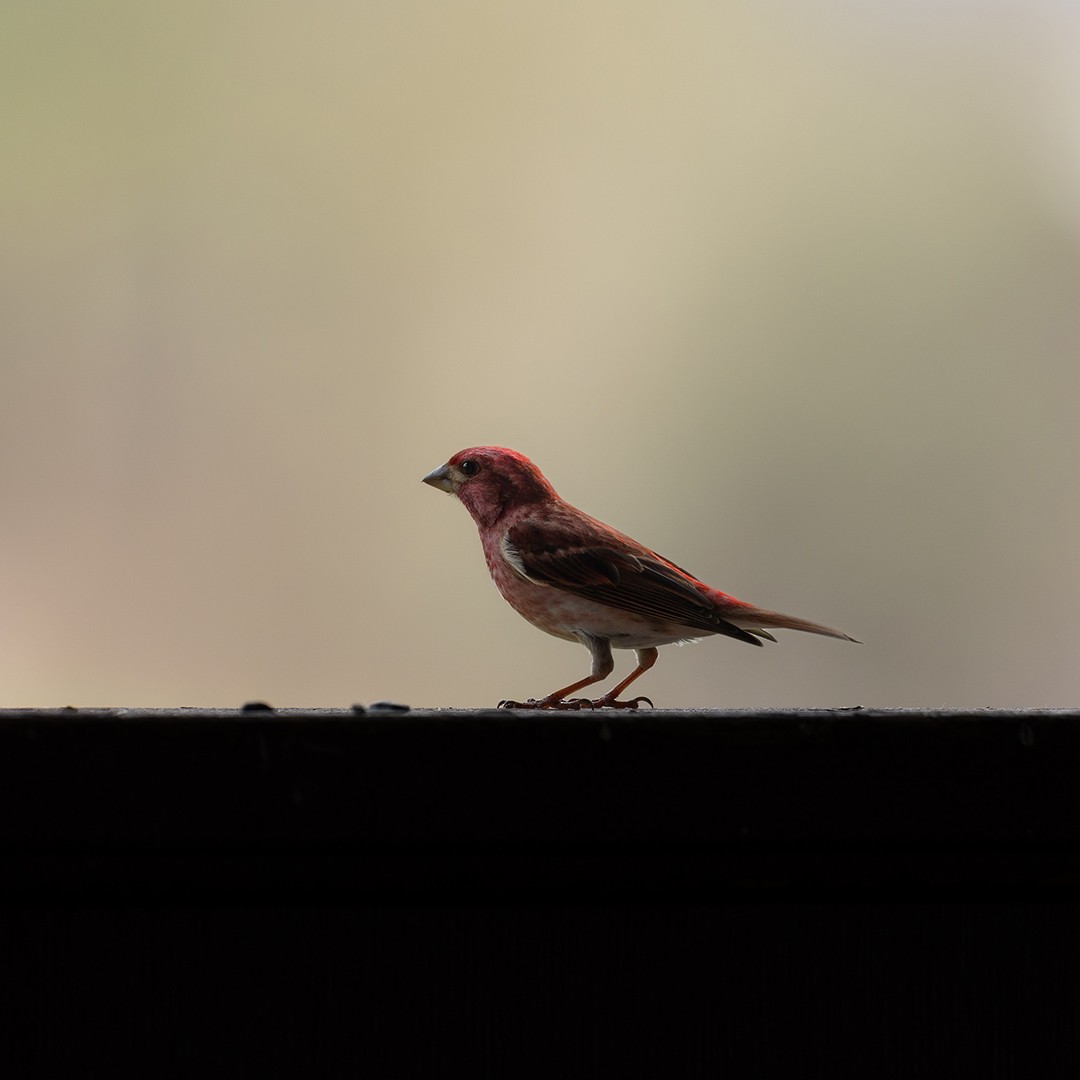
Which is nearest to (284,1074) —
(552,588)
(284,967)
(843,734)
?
(284,967)

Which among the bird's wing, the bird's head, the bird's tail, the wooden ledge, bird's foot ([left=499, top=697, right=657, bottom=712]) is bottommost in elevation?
the wooden ledge

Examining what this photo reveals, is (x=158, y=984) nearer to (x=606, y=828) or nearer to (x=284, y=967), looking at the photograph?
(x=284, y=967)

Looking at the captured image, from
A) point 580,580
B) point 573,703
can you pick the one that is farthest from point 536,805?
point 580,580

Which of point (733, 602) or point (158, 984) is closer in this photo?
point (158, 984)

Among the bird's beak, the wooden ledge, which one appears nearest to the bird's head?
the bird's beak

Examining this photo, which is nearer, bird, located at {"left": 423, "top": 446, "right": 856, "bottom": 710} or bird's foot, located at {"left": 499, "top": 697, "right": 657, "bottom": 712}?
bird's foot, located at {"left": 499, "top": 697, "right": 657, "bottom": 712}

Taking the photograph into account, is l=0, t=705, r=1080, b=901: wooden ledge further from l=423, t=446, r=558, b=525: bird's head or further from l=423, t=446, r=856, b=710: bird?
l=423, t=446, r=558, b=525: bird's head

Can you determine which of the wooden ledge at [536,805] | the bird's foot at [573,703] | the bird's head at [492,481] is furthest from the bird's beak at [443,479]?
the wooden ledge at [536,805]
